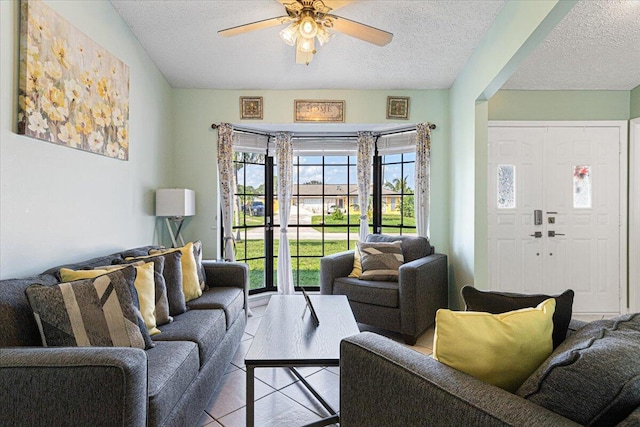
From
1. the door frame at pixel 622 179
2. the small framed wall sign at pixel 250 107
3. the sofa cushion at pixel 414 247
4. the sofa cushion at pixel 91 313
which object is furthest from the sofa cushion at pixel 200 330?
the door frame at pixel 622 179

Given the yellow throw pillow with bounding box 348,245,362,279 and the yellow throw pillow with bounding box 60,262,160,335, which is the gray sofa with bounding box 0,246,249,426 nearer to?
the yellow throw pillow with bounding box 60,262,160,335

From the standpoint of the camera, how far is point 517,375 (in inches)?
41.6

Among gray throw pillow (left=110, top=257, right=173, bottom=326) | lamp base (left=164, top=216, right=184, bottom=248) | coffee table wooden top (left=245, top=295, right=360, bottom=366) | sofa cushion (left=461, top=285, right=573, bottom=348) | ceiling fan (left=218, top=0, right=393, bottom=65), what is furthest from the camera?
lamp base (left=164, top=216, right=184, bottom=248)

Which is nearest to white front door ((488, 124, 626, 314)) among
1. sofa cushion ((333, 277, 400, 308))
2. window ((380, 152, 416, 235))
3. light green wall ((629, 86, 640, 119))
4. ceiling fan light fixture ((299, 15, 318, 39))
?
light green wall ((629, 86, 640, 119))

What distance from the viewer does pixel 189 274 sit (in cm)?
262

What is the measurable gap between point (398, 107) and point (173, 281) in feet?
10.1

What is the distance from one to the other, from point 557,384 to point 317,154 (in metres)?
3.97

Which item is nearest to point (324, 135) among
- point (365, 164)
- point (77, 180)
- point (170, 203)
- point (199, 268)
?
point (365, 164)

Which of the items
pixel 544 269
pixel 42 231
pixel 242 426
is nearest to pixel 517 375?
pixel 242 426

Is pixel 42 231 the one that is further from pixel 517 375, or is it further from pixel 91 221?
pixel 517 375

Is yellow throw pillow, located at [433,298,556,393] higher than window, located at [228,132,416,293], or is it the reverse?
window, located at [228,132,416,293]

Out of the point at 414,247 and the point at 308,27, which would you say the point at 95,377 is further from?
the point at 414,247

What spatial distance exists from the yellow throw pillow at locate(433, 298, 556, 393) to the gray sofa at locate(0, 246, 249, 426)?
1.05 m

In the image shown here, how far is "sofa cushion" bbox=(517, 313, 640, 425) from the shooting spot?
30.6 inches
